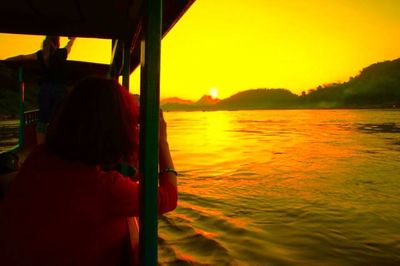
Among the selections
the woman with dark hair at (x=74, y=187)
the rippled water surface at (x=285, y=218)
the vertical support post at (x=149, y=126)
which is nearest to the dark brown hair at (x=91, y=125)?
the woman with dark hair at (x=74, y=187)

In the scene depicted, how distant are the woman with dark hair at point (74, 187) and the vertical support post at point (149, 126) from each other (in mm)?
108

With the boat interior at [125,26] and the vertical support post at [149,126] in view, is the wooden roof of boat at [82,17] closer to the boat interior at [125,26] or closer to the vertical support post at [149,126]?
the boat interior at [125,26]

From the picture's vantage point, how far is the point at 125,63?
15.4 feet

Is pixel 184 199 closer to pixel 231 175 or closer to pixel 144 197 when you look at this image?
pixel 231 175

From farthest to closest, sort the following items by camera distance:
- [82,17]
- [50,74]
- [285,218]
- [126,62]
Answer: [285,218] → [50,74] → [126,62] → [82,17]

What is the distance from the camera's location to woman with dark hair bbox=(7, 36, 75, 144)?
589 centimetres

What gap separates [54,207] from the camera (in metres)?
1.46

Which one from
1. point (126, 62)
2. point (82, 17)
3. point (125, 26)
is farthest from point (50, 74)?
point (82, 17)

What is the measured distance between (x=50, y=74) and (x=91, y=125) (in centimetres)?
577

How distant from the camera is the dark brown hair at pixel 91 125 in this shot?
5.04ft

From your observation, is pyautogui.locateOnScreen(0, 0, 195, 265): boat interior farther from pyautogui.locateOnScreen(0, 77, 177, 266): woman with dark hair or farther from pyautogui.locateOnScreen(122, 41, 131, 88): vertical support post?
pyautogui.locateOnScreen(0, 77, 177, 266): woman with dark hair

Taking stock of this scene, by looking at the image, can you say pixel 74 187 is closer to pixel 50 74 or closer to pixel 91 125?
pixel 91 125

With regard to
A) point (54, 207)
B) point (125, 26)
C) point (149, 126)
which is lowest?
point (54, 207)

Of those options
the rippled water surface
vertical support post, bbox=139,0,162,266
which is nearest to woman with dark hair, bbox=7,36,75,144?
the rippled water surface
